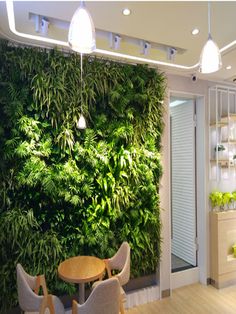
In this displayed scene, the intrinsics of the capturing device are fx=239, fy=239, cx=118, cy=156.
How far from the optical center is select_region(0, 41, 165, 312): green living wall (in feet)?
8.09

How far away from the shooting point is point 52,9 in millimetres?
2012

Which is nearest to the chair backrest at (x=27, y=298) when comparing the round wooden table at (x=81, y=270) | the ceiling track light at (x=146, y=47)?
the round wooden table at (x=81, y=270)

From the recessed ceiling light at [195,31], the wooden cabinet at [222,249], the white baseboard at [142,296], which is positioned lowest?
the white baseboard at [142,296]

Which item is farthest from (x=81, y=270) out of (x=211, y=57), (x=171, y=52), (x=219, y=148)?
(x=219, y=148)

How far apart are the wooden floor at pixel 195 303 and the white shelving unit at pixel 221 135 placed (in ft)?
5.30

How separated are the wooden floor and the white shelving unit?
5.30ft

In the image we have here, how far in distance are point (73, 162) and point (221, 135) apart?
2434mm

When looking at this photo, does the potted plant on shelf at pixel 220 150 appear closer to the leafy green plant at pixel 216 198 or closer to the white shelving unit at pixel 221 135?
the white shelving unit at pixel 221 135

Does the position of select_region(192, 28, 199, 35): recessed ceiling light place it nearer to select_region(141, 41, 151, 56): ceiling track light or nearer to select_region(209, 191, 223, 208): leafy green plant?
select_region(141, 41, 151, 56): ceiling track light

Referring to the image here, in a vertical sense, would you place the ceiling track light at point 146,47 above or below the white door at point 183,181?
above

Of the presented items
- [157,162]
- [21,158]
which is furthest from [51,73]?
[157,162]

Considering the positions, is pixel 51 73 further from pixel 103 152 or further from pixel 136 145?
pixel 136 145

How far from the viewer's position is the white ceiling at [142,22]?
194 centimetres

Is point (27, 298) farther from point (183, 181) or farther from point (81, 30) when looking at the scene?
point (183, 181)
